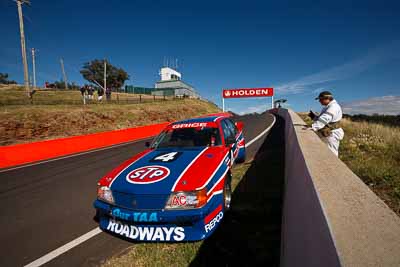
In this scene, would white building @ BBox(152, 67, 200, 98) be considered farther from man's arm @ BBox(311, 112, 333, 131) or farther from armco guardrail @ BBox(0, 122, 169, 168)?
man's arm @ BBox(311, 112, 333, 131)

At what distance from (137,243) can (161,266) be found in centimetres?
68

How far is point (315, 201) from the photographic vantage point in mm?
1548

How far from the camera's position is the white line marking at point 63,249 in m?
2.64

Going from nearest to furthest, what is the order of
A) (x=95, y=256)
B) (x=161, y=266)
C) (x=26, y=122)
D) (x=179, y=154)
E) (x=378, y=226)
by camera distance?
(x=378, y=226) < (x=161, y=266) < (x=95, y=256) < (x=179, y=154) < (x=26, y=122)

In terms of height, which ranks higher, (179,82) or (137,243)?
(179,82)

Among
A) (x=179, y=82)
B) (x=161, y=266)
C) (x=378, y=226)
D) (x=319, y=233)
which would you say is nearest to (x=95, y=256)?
(x=161, y=266)

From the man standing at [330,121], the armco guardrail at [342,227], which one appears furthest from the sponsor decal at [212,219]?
the man standing at [330,121]

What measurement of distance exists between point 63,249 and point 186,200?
6.41 feet

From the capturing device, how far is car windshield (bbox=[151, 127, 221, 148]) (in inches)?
164

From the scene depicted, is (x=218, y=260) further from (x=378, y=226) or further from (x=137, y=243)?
(x=378, y=226)

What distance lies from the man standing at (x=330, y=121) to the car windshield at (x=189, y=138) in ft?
7.63

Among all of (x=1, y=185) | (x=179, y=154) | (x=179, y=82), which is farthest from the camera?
(x=179, y=82)

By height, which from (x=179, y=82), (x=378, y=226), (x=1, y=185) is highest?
(x=179, y=82)

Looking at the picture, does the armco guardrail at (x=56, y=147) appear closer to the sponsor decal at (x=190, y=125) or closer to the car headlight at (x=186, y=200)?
the sponsor decal at (x=190, y=125)
